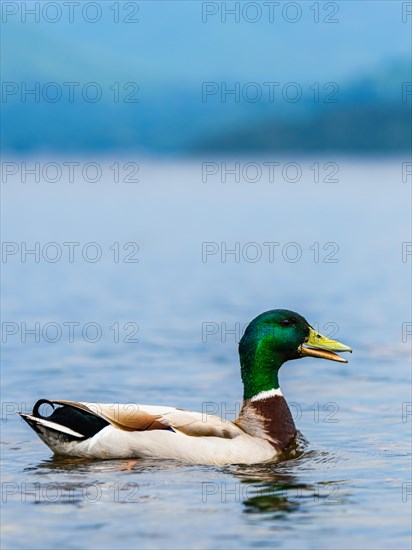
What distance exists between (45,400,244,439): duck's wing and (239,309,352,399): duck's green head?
0.78 m

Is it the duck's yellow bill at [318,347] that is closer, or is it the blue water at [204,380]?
the blue water at [204,380]

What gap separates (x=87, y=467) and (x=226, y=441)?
1013mm

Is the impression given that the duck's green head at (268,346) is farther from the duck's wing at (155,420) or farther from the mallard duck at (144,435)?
the duck's wing at (155,420)

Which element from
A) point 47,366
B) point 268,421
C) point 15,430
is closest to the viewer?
point 268,421

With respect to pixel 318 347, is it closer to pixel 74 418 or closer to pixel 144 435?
pixel 144 435

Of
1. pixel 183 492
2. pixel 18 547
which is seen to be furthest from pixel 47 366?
pixel 18 547

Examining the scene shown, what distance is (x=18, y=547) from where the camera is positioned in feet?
26.8

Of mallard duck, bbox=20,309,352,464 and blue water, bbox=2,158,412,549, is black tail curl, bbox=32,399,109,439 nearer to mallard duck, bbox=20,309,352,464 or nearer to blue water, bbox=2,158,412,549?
mallard duck, bbox=20,309,352,464

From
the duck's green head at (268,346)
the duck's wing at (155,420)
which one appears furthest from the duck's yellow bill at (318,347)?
the duck's wing at (155,420)

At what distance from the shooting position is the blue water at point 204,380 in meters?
8.69

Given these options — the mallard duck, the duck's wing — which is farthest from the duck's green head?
the duck's wing

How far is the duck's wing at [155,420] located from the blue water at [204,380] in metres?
0.26

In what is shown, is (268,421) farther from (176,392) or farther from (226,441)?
(176,392)

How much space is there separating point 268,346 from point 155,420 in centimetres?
126
